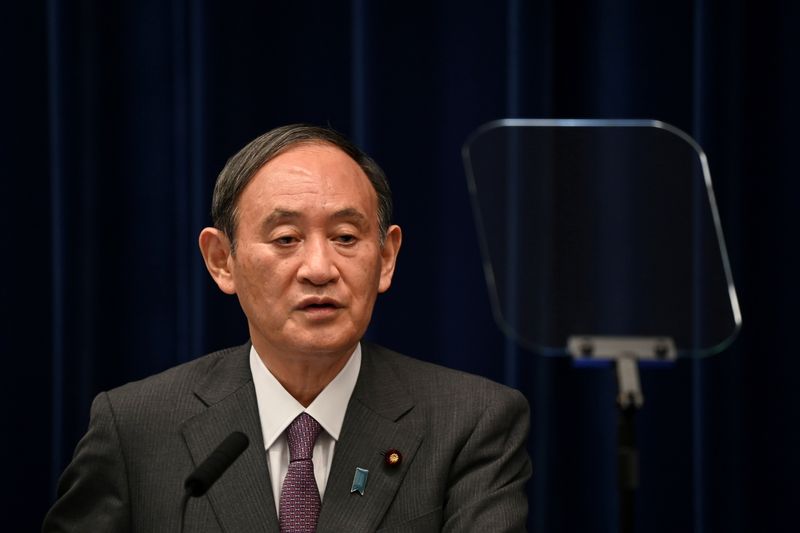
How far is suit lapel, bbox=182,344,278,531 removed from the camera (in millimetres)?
1537

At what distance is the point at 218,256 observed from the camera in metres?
1.74

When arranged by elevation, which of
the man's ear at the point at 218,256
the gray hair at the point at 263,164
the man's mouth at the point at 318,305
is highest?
the gray hair at the point at 263,164

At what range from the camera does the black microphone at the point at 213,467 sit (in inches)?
47.1

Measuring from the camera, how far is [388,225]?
1.72 meters

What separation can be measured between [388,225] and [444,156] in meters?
0.84

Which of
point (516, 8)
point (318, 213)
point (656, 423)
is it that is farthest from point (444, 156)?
point (318, 213)

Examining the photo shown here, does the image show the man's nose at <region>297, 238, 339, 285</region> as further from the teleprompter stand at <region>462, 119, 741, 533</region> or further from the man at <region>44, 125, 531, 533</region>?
the teleprompter stand at <region>462, 119, 741, 533</region>

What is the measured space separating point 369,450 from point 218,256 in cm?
43

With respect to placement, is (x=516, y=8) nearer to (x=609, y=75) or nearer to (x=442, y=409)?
(x=609, y=75)

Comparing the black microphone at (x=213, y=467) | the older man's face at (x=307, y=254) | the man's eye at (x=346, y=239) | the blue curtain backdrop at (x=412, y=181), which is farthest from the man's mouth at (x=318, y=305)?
the blue curtain backdrop at (x=412, y=181)

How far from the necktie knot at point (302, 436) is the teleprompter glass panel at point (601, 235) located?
0.40 metres

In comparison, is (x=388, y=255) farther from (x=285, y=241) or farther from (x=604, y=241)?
(x=604, y=241)

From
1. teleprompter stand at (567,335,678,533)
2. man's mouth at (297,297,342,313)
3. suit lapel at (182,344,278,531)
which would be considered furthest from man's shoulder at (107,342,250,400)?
teleprompter stand at (567,335,678,533)

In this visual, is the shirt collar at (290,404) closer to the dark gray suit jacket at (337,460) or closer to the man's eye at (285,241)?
the dark gray suit jacket at (337,460)
